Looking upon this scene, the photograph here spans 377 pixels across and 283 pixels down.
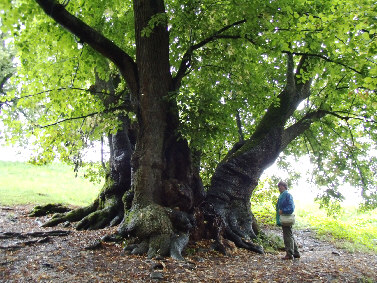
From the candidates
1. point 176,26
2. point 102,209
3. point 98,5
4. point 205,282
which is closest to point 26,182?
point 102,209

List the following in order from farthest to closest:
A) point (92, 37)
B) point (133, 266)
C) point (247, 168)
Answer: point (247, 168) < point (92, 37) < point (133, 266)

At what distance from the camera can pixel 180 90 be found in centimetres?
795

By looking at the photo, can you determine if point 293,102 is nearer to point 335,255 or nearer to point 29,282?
point 335,255

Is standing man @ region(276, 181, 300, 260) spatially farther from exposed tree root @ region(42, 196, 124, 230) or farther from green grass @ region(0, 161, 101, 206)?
green grass @ region(0, 161, 101, 206)

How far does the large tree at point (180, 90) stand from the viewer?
23.6 feet

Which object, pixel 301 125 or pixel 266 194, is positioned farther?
pixel 266 194

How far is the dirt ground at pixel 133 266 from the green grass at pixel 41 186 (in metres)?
9.35

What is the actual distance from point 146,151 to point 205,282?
3.75 metres

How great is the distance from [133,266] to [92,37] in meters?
5.17

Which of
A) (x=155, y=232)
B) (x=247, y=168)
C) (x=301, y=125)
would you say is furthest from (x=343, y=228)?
(x=155, y=232)

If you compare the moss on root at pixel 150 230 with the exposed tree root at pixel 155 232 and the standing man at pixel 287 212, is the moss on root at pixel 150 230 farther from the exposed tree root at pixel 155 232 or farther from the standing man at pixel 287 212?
the standing man at pixel 287 212

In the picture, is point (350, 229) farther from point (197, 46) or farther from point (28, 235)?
point (28, 235)

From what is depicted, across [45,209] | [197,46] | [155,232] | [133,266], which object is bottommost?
[133,266]

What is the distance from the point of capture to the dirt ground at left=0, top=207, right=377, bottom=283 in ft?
17.8
